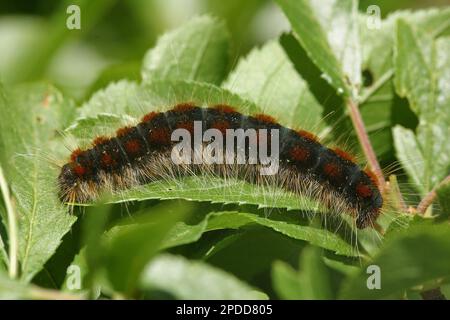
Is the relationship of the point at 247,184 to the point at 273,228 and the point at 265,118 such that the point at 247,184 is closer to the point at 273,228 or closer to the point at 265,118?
the point at 265,118

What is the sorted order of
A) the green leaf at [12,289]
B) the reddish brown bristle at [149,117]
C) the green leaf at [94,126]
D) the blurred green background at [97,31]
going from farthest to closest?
the blurred green background at [97,31] < the reddish brown bristle at [149,117] < the green leaf at [94,126] < the green leaf at [12,289]

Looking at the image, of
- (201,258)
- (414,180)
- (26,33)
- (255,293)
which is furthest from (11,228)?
(26,33)

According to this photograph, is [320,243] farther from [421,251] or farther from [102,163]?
[102,163]

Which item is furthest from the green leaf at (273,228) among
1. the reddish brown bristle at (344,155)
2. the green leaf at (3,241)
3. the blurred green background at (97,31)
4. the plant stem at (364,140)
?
the blurred green background at (97,31)

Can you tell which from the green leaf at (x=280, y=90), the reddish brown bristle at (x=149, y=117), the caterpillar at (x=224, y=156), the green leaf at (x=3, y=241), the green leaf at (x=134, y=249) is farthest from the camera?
the green leaf at (x=280, y=90)

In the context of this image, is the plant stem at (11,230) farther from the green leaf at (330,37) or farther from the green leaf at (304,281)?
the green leaf at (330,37)

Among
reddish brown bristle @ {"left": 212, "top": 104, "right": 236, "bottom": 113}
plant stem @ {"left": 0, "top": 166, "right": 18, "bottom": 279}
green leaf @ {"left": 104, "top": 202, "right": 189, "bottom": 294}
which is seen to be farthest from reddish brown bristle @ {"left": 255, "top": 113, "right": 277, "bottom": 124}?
green leaf @ {"left": 104, "top": 202, "right": 189, "bottom": 294}
